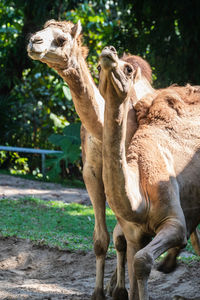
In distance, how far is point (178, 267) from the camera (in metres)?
5.68

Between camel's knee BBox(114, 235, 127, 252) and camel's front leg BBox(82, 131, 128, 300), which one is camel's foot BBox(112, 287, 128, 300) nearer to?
camel's front leg BBox(82, 131, 128, 300)

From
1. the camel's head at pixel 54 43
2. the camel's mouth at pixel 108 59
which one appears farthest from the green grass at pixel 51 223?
the camel's mouth at pixel 108 59

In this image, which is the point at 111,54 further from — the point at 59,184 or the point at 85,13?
the point at 85,13

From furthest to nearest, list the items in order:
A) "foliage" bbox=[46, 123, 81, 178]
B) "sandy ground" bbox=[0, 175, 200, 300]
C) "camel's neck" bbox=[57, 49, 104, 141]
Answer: "foliage" bbox=[46, 123, 81, 178], "sandy ground" bbox=[0, 175, 200, 300], "camel's neck" bbox=[57, 49, 104, 141]

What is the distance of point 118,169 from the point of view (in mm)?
3463

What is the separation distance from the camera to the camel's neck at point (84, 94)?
4344 mm

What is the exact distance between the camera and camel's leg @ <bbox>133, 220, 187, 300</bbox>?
357 cm

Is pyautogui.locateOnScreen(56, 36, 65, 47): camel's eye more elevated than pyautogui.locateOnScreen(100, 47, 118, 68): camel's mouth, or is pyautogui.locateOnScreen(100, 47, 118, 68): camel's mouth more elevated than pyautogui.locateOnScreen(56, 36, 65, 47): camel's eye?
pyautogui.locateOnScreen(56, 36, 65, 47): camel's eye

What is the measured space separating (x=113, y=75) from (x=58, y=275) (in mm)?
3468

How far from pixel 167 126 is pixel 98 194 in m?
0.99

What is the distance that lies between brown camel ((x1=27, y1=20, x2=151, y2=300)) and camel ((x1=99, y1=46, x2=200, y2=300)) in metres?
0.35

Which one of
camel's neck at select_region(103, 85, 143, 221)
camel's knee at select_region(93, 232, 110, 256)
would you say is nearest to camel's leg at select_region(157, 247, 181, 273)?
camel's knee at select_region(93, 232, 110, 256)

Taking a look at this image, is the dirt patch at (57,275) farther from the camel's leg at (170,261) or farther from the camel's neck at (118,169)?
the camel's neck at (118,169)

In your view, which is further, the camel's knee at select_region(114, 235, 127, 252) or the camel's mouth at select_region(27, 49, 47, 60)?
the camel's knee at select_region(114, 235, 127, 252)
